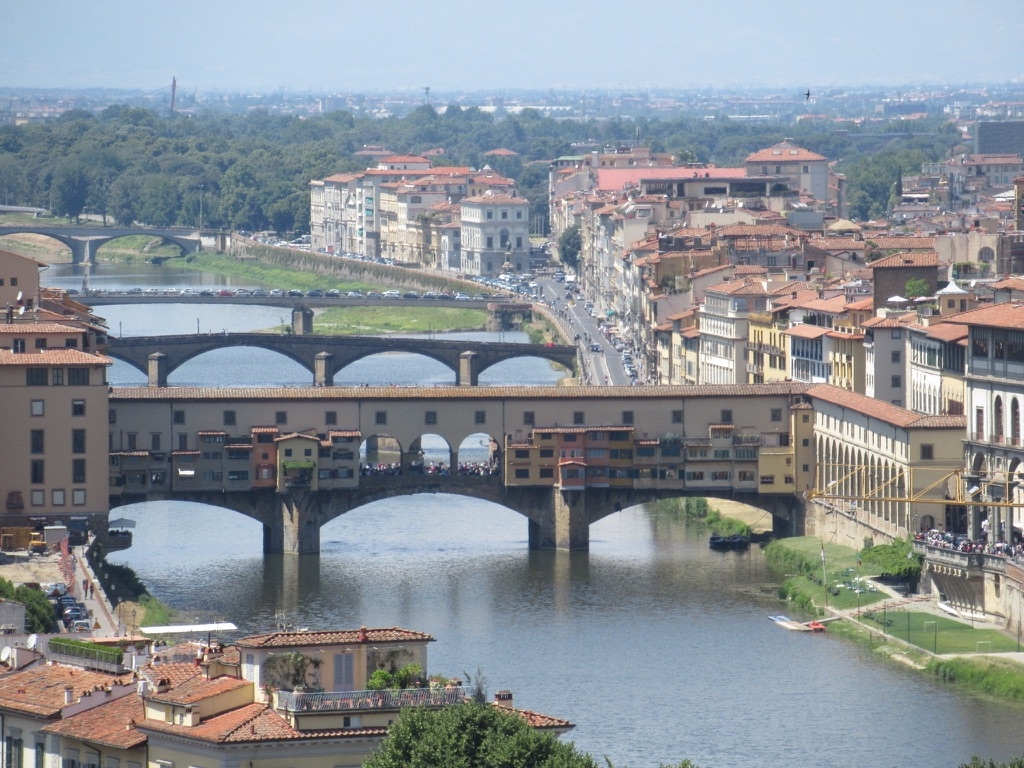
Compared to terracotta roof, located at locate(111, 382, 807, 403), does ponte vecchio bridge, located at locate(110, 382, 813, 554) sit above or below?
below

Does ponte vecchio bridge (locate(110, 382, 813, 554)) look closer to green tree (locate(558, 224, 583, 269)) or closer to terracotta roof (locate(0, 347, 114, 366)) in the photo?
terracotta roof (locate(0, 347, 114, 366))

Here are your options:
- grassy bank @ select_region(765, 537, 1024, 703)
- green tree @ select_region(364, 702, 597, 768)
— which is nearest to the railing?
green tree @ select_region(364, 702, 597, 768)

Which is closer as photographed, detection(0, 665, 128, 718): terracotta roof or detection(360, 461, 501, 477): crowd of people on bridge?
detection(0, 665, 128, 718): terracotta roof

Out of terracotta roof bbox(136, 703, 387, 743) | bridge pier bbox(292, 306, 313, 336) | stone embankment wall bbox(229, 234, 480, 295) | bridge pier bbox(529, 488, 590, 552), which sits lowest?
bridge pier bbox(529, 488, 590, 552)

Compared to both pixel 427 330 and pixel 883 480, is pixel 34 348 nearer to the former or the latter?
pixel 883 480

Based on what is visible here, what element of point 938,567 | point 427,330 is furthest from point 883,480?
point 427,330

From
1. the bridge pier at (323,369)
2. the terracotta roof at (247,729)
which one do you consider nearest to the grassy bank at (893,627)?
the terracotta roof at (247,729)
